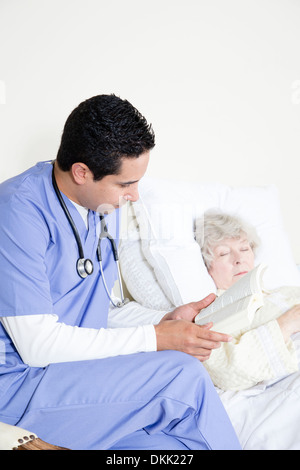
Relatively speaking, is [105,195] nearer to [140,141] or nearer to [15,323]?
[140,141]

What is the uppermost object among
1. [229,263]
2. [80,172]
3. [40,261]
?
[80,172]

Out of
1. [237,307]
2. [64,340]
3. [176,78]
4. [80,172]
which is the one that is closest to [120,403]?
[64,340]

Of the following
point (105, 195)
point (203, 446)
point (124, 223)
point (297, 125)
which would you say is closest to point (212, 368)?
point (203, 446)

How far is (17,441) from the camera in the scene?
99cm

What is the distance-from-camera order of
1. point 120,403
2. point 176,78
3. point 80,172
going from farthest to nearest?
point 176,78
point 80,172
point 120,403

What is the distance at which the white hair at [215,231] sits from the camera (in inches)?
71.7

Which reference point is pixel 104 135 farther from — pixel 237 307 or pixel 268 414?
pixel 268 414

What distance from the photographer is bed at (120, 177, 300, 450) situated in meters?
1.71

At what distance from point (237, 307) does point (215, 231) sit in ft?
2.31

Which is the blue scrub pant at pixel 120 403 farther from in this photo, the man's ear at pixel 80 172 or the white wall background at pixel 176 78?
the white wall background at pixel 176 78

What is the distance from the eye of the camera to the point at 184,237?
1802mm

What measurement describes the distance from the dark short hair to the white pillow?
56cm

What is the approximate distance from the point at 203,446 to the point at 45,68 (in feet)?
4.28

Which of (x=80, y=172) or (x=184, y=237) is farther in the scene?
(x=184, y=237)
